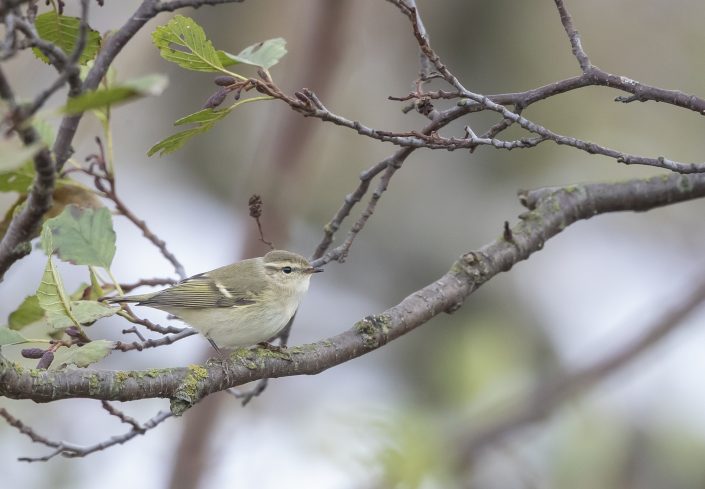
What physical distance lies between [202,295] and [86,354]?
1.30 meters

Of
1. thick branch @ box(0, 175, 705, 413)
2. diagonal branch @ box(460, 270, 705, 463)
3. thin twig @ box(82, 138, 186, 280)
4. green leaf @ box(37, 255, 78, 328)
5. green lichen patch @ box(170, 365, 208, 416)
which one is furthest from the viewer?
diagonal branch @ box(460, 270, 705, 463)

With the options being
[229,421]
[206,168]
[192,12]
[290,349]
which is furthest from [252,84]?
[206,168]

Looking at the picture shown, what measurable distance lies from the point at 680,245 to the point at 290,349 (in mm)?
5454

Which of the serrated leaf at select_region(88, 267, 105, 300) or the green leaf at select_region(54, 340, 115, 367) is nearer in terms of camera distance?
the green leaf at select_region(54, 340, 115, 367)

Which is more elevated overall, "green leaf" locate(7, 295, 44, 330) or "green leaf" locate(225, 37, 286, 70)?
"green leaf" locate(225, 37, 286, 70)

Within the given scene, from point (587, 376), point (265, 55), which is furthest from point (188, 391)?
point (587, 376)

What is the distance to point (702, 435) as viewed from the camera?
448 cm

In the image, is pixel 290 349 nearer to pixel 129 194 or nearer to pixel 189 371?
pixel 189 371

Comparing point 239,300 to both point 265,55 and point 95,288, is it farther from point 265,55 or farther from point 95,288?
point 265,55

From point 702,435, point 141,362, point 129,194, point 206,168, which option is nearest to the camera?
point 702,435

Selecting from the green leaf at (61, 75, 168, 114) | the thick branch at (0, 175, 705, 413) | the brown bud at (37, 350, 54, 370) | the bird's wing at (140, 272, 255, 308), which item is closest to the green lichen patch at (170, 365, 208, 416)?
the thick branch at (0, 175, 705, 413)

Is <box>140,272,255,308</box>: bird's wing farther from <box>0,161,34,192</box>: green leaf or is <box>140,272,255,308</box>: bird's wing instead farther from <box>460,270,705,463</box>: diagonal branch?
<box>460,270,705,463</box>: diagonal branch

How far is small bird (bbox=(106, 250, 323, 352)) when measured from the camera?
10.3 feet

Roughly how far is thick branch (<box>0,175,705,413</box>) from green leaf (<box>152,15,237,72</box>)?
0.75m
